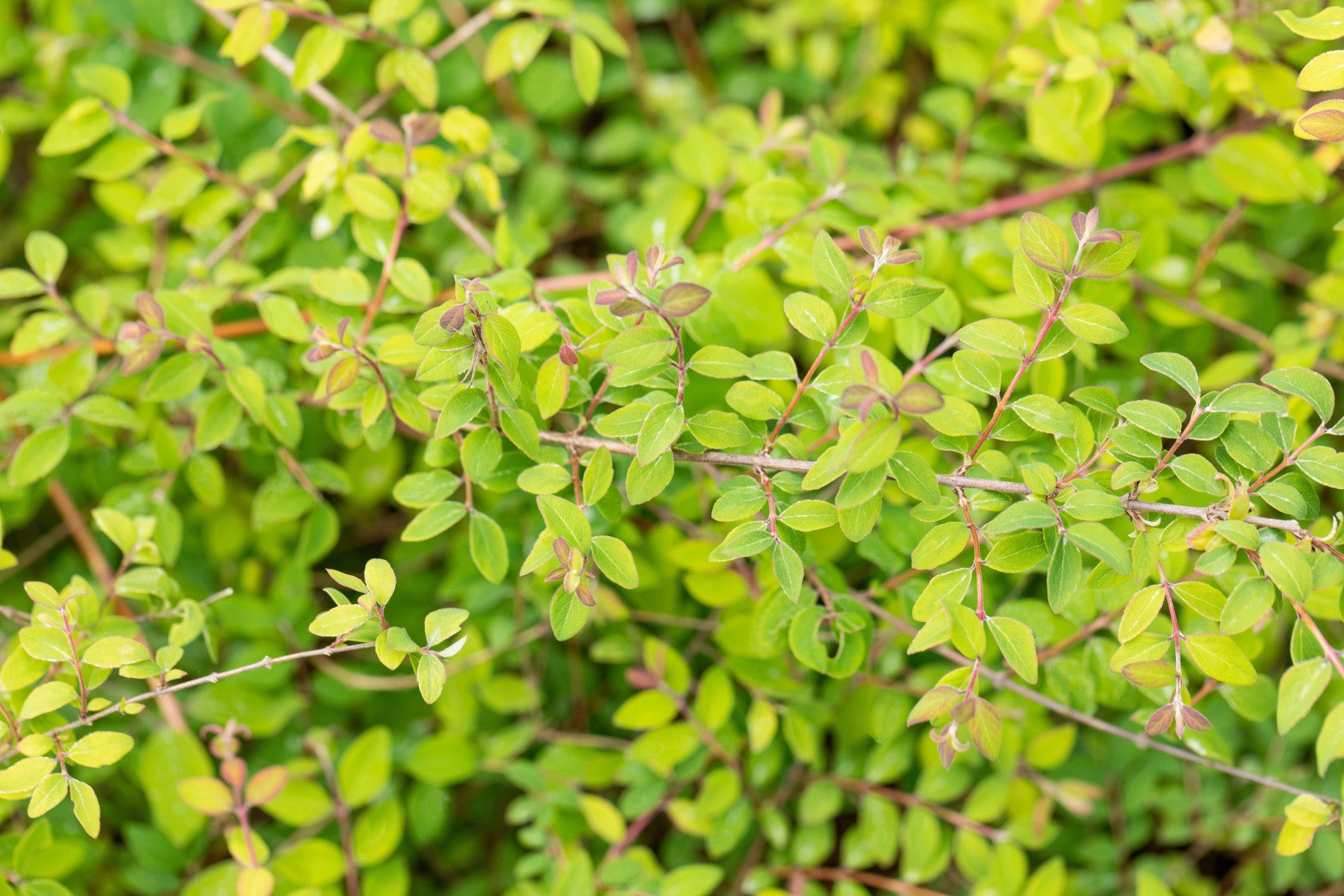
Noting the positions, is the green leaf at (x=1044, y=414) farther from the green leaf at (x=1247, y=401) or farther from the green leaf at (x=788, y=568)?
the green leaf at (x=788, y=568)

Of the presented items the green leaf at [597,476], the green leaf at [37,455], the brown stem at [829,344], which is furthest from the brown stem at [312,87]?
the brown stem at [829,344]

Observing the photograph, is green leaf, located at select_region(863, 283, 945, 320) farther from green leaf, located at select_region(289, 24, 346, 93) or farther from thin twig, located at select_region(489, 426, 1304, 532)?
green leaf, located at select_region(289, 24, 346, 93)

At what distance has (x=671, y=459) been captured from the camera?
105 centimetres

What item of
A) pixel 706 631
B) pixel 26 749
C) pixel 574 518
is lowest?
pixel 706 631

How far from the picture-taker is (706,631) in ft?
5.47

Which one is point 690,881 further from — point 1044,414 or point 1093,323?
point 1093,323

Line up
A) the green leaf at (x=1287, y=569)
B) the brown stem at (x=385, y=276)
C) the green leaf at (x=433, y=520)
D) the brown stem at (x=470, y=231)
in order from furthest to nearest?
the brown stem at (x=470, y=231) → the brown stem at (x=385, y=276) → the green leaf at (x=433, y=520) → the green leaf at (x=1287, y=569)

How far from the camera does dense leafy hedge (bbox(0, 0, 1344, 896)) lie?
102cm

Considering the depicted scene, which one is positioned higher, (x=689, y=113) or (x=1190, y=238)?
(x=689, y=113)

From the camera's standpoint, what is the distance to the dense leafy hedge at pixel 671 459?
3.36 feet

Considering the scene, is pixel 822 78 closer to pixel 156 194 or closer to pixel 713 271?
pixel 713 271

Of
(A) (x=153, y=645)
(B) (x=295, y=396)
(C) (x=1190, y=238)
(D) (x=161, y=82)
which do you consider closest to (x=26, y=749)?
(B) (x=295, y=396)

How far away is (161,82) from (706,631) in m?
1.47

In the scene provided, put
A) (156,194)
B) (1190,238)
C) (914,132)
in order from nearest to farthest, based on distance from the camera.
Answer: (156,194)
(1190,238)
(914,132)
